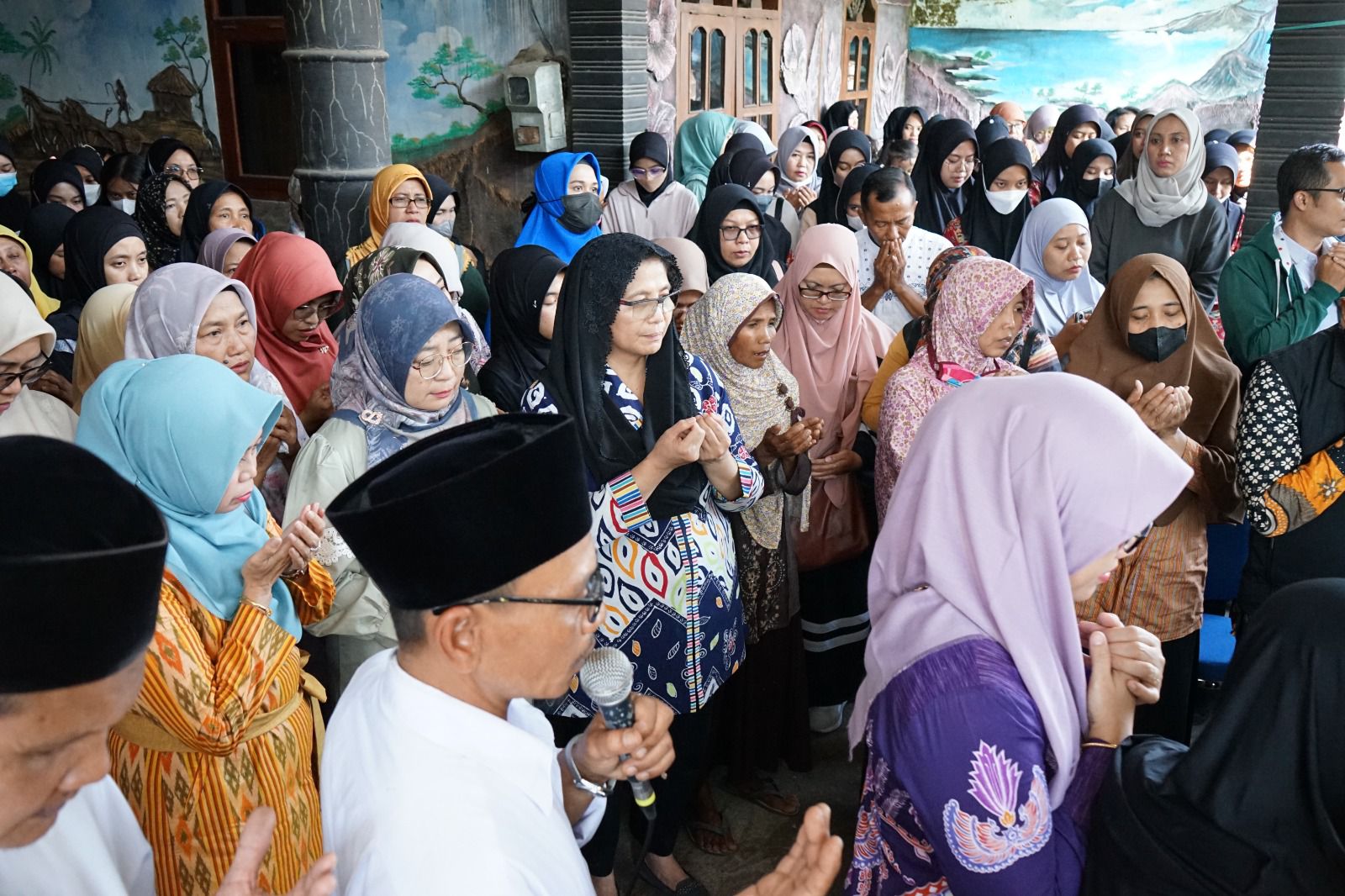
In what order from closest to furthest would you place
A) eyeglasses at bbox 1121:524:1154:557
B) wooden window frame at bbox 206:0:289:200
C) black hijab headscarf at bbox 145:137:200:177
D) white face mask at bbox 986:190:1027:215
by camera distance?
eyeglasses at bbox 1121:524:1154:557
white face mask at bbox 986:190:1027:215
black hijab headscarf at bbox 145:137:200:177
wooden window frame at bbox 206:0:289:200

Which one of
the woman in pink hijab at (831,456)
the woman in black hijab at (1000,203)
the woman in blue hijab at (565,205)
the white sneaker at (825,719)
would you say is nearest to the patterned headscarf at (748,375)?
the woman in pink hijab at (831,456)

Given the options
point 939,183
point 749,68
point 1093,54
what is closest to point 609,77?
point 939,183

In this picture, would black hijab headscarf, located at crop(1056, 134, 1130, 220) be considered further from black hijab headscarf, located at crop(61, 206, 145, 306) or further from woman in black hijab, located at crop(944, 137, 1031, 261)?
black hijab headscarf, located at crop(61, 206, 145, 306)

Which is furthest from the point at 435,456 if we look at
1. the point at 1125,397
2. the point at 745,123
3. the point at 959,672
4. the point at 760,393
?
the point at 745,123

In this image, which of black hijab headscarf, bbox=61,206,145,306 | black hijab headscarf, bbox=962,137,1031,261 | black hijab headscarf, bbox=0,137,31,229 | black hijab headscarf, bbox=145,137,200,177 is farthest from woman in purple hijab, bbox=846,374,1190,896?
black hijab headscarf, bbox=0,137,31,229

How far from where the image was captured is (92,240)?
162 inches

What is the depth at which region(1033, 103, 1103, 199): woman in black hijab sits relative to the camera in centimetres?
696

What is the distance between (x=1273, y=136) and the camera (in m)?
5.30

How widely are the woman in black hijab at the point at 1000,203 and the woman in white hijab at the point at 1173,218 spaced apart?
0.65m

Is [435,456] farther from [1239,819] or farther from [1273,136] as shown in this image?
[1273,136]

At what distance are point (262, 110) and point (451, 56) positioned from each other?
1.76 metres

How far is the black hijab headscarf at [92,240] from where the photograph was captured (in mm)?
4090

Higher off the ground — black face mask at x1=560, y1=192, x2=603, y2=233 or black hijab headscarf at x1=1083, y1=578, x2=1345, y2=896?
black face mask at x1=560, y1=192, x2=603, y2=233

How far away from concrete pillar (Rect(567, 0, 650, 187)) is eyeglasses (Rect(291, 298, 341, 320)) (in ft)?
13.1
